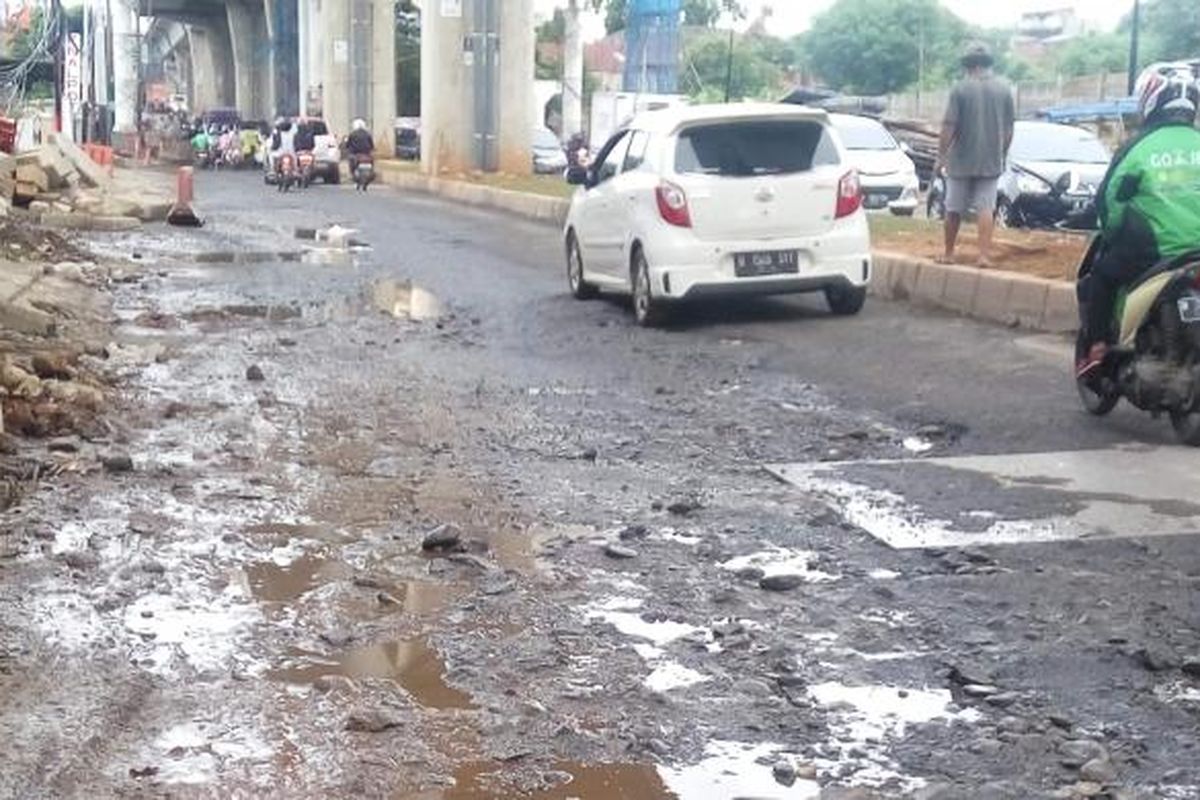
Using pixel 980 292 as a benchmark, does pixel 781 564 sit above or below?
below

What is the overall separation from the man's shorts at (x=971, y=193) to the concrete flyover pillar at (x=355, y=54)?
42.0 m

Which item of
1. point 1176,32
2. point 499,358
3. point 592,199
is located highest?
point 1176,32

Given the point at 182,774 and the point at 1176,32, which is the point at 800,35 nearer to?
the point at 1176,32

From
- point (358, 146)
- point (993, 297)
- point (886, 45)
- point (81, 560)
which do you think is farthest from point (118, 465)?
point (886, 45)

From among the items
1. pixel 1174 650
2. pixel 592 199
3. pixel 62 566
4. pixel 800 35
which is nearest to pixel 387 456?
pixel 62 566

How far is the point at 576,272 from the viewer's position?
14578 mm

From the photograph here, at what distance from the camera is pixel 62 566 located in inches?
232

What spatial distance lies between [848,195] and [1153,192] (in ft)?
14.8

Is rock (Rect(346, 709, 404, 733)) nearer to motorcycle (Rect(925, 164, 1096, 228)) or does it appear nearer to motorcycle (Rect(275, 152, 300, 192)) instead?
motorcycle (Rect(925, 164, 1096, 228))

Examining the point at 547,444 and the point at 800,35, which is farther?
the point at 800,35

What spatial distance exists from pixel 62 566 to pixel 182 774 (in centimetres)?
209

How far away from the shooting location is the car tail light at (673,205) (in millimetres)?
11969

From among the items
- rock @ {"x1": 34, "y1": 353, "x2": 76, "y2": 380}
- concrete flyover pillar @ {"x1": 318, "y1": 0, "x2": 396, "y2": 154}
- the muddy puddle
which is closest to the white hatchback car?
rock @ {"x1": 34, "y1": 353, "x2": 76, "y2": 380}

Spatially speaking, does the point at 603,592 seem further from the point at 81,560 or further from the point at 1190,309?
the point at 1190,309
